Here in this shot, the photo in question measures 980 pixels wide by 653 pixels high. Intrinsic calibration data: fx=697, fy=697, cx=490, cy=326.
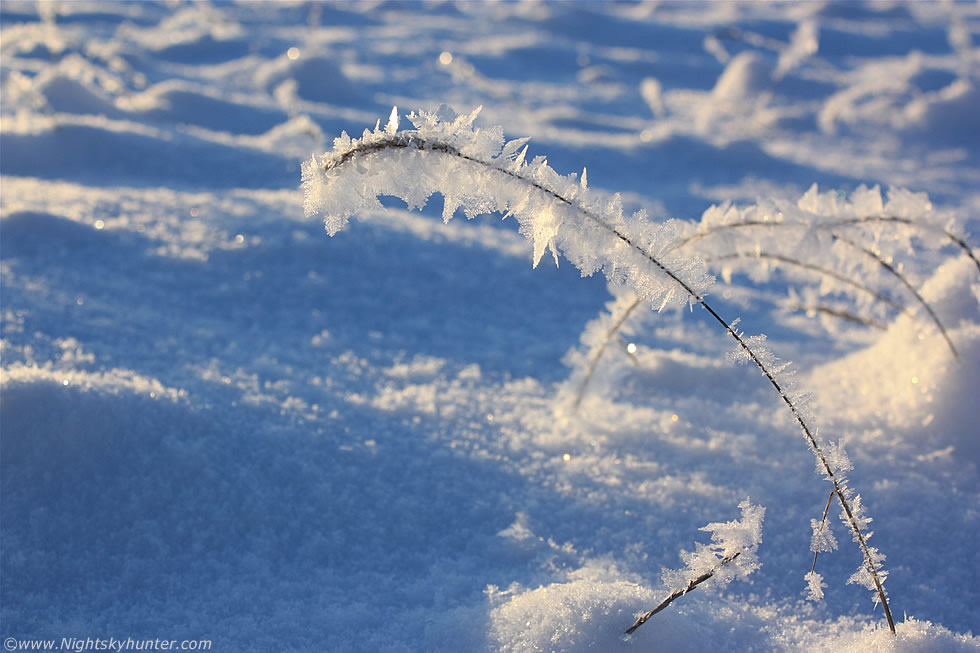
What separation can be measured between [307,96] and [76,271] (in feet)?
12.8

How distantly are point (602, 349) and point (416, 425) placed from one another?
1.66 ft

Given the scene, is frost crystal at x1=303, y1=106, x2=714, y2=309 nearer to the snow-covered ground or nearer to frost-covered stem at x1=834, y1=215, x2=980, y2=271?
the snow-covered ground

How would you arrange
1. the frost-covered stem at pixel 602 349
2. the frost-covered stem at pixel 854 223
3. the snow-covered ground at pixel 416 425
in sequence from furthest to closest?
the frost-covered stem at pixel 602 349 < the frost-covered stem at pixel 854 223 < the snow-covered ground at pixel 416 425

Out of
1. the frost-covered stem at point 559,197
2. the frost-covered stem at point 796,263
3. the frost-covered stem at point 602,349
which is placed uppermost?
the frost-covered stem at point 796,263

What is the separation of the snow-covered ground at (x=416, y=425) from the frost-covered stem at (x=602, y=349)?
0.16ft

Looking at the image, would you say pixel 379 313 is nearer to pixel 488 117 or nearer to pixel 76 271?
pixel 76 271

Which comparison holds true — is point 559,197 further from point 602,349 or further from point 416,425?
point 416,425

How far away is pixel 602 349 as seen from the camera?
Answer: 1717 mm

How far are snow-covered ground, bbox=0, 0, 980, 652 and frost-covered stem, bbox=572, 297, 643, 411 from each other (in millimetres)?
50

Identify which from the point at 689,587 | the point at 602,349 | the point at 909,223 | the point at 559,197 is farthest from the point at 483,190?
the point at 909,223

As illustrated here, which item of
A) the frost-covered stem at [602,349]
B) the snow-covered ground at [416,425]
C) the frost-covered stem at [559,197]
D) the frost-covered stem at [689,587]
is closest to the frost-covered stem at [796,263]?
the snow-covered ground at [416,425]

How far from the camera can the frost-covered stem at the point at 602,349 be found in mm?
1594

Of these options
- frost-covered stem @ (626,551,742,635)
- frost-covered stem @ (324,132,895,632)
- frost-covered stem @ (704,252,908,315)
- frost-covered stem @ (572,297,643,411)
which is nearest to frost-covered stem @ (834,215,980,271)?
frost-covered stem @ (704,252,908,315)

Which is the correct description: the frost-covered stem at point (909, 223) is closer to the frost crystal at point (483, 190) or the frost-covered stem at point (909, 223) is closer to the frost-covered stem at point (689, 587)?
the frost crystal at point (483, 190)
